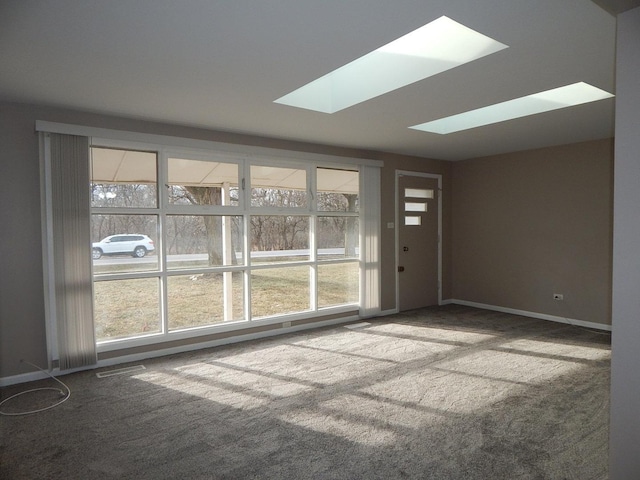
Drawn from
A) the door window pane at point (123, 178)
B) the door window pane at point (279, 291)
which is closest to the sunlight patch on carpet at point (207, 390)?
the door window pane at point (279, 291)

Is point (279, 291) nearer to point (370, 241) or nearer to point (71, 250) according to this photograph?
point (370, 241)

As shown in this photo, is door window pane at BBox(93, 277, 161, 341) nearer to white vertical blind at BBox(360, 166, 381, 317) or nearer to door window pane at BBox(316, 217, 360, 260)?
door window pane at BBox(316, 217, 360, 260)

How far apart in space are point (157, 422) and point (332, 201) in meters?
3.65

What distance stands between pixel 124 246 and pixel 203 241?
0.84 meters

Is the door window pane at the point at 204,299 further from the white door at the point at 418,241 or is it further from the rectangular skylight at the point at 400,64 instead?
the white door at the point at 418,241

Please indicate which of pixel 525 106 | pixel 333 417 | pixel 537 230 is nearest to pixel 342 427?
pixel 333 417

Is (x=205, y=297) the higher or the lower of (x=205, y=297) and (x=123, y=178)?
the lower

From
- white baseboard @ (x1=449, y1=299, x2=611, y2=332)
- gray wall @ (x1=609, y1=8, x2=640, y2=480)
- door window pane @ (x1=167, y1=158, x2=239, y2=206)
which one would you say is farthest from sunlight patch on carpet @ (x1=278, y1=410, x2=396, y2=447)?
white baseboard @ (x1=449, y1=299, x2=611, y2=332)

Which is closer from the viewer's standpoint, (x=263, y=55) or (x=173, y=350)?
(x=263, y=55)

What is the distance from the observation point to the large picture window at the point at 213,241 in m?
4.08

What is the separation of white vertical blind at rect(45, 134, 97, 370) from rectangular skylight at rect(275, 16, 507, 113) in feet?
6.64

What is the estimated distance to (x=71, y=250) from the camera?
373 centimetres

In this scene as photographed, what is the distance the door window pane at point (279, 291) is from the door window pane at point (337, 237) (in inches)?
16.0

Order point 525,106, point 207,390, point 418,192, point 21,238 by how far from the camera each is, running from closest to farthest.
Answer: point 207,390 < point 21,238 < point 525,106 < point 418,192
